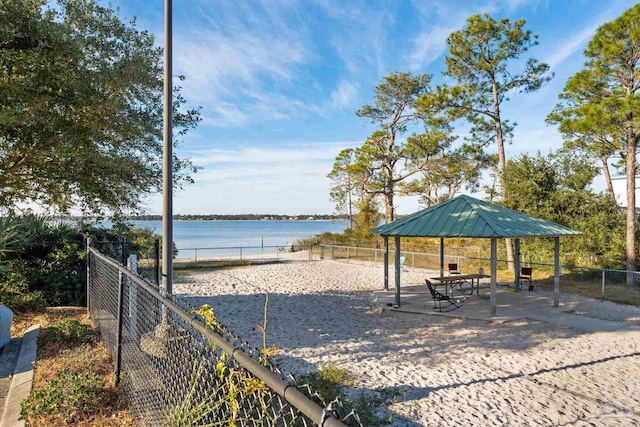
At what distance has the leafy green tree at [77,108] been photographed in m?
6.91

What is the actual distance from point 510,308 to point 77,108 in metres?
12.4

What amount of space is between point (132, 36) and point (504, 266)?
2065cm

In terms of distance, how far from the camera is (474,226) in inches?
469

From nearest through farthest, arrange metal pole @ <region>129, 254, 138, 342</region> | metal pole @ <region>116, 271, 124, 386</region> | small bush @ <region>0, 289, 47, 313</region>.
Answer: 1. metal pole @ <region>116, 271, 124, 386</region>
2. metal pole @ <region>129, 254, 138, 342</region>
3. small bush @ <region>0, 289, 47, 313</region>

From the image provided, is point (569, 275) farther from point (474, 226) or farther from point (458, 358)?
point (458, 358)

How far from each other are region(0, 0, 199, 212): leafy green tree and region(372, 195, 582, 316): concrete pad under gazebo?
704 centimetres

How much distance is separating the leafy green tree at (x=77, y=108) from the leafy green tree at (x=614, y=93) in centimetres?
1627

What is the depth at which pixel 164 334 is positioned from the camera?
3.87 meters

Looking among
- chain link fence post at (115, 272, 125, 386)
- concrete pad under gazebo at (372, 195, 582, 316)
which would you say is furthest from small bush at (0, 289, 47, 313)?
concrete pad under gazebo at (372, 195, 582, 316)

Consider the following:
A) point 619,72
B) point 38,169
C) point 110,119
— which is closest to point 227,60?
point 110,119

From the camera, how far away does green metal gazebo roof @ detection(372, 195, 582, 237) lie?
11.7 meters

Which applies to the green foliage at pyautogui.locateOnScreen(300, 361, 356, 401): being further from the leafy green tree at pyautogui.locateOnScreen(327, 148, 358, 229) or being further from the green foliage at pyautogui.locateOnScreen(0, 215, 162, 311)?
the leafy green tree at pyautogui.locateOnScreen(327, 148, 358, 229)

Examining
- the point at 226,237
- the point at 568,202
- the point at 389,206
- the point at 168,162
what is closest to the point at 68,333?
the point at 168,162

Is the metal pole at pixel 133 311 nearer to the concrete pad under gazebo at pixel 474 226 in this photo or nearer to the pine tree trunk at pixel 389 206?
the concrete pad under gazebo at pixel 474 226
